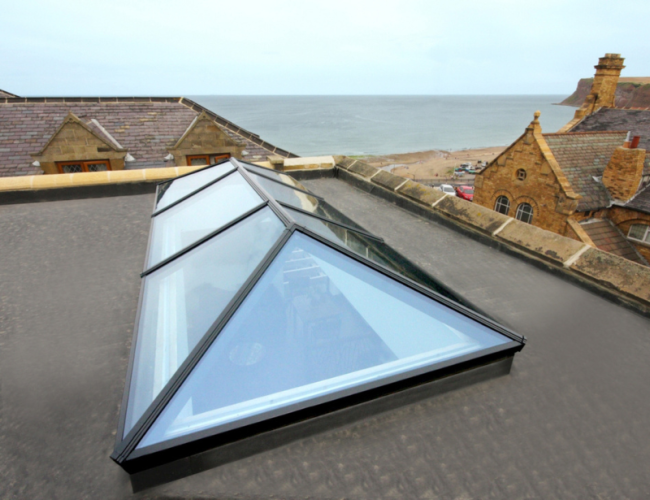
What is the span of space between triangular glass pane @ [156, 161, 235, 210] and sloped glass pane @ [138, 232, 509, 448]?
3.43 meters

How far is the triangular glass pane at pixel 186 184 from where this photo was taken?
5.60 metres

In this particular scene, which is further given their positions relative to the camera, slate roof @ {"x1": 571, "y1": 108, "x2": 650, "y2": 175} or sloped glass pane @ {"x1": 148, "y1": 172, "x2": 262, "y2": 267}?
slate roof @ {"x1": 571, "y1": 108, "x2": 650, "y2": 175}

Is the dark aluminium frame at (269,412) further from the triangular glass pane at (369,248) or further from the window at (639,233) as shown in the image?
the window at (639,233)

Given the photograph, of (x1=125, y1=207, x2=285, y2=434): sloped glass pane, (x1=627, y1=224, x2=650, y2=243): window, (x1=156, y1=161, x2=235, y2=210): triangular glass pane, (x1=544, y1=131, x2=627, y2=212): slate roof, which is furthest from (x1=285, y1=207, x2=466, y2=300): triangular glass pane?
(x1=627, y1=224, x2=650, y2=243): window

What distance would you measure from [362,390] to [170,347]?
1395 millimetres

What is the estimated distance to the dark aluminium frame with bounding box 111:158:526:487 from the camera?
1967mm

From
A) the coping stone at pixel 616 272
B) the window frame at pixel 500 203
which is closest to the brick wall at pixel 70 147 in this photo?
the coping stone at pixel 616 272

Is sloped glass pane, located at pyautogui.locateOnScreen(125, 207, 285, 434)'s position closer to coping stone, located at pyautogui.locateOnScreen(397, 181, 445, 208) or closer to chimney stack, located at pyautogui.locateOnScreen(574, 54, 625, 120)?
coping stone, located at pyautogui.locateOnScreen(397, 181, 445, 208)

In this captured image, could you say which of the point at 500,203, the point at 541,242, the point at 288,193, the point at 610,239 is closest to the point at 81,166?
the point at 288,193

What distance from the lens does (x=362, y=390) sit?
2.40 meters

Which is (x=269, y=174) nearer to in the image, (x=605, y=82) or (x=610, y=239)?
(x=610, y=239)

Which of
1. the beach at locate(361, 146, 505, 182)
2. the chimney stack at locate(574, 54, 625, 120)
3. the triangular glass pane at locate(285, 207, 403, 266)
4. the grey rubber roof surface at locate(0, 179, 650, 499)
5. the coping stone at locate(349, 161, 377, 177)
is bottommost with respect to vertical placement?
the beach at locate(361, 146, 505, 182)

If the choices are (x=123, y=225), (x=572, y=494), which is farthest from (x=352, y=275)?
(x=123, y=225)

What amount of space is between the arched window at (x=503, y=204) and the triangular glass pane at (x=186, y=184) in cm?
2108
